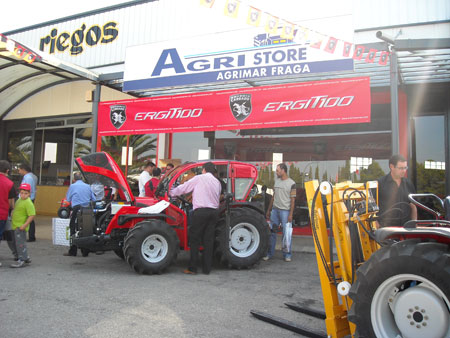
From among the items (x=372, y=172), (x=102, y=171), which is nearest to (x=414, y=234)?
(x=102, y=171)

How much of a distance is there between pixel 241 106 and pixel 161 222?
3.58 meters

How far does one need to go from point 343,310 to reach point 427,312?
0.77 meters

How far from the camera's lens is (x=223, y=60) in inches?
340

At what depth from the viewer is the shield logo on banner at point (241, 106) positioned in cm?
842

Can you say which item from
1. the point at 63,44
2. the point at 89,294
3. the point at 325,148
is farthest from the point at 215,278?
the point at 63,44

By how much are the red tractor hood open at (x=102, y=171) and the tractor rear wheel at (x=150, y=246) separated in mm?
757

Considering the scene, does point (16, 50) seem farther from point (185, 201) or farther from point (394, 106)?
point (394, 106)

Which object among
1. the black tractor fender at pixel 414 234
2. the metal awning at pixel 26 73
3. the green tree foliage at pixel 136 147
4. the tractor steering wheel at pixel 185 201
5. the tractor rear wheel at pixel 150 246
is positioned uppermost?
the metal awning at pixel 26 73

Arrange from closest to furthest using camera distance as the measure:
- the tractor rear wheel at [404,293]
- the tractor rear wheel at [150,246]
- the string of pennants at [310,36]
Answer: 1. the tractor rear wheel at [404,293]
2. the tractor rear wheel at [150,246]
3. the string of pennants at [310,36]

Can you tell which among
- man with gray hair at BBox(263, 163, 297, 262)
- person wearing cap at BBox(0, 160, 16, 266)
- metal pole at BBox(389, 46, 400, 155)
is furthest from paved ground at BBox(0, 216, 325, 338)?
metal pole at BBox(389, 46, 400, 155)

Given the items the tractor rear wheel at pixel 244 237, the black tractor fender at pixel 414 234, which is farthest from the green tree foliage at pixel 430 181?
the black tractor fender at pixel 414 234

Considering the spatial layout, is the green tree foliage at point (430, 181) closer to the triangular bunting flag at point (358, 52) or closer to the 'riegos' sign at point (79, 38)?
the triangular bunting flag at point (358, 52)

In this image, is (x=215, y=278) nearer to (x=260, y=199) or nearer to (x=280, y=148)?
(x=260, y=199)

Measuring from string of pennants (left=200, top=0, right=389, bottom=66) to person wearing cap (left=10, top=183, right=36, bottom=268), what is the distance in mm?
4575
